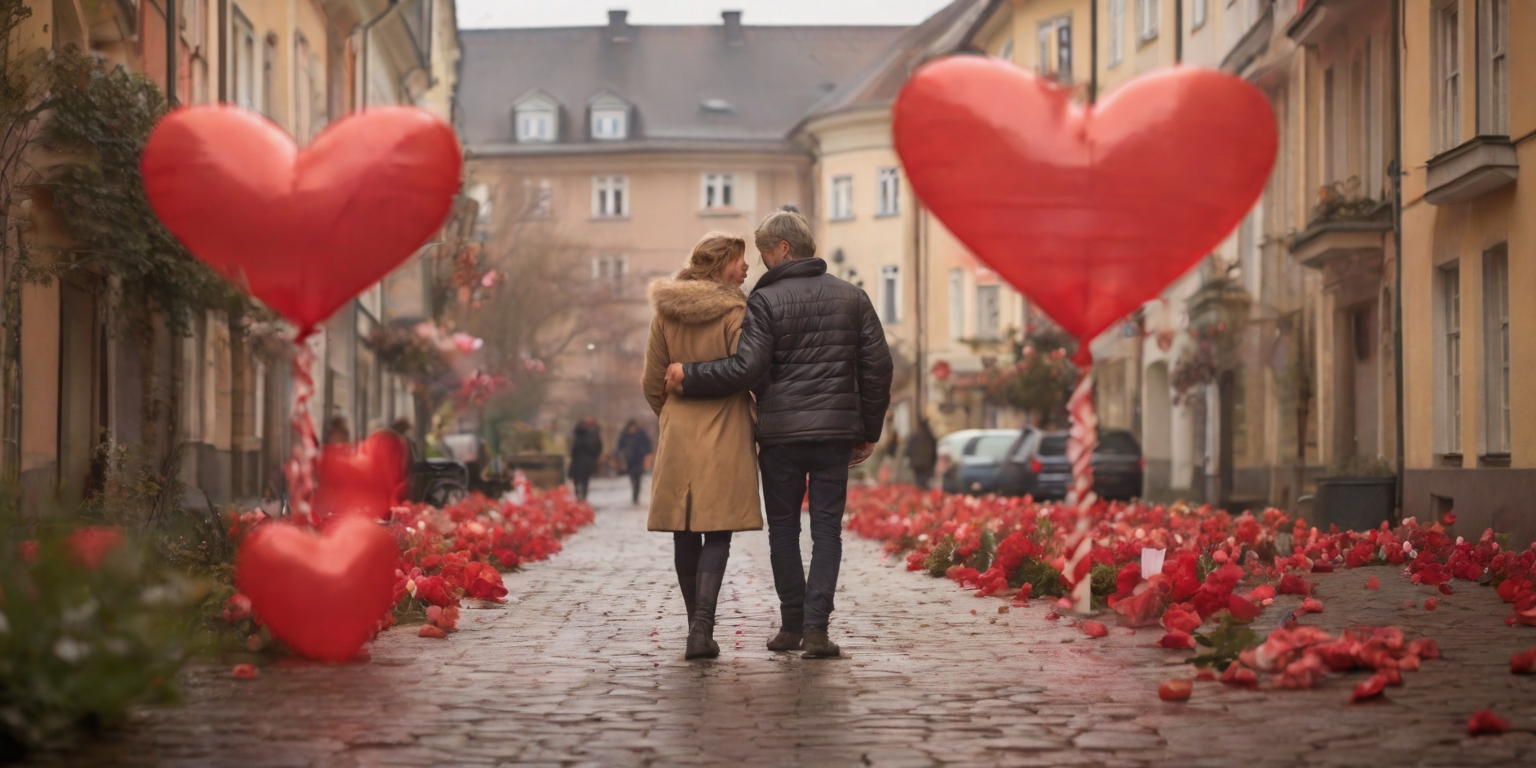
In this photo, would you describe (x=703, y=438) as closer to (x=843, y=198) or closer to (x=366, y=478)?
(x=366, y=478)

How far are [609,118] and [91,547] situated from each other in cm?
7131

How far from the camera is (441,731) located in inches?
237

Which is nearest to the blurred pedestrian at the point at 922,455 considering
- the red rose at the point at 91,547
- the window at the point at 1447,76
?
the window at the point at 1447,76

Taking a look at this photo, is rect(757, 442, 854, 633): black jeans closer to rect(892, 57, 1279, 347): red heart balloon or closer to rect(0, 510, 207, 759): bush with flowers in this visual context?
rect(892, 57, 1279, 347): red heart balloon

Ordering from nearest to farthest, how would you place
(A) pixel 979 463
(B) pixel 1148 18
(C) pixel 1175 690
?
(C) pixel 1175 690, (A) pixel 979 463, (B) pixel 1148 18

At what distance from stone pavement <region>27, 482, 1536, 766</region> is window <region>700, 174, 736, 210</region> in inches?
2559

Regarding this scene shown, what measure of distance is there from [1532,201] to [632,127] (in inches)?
2438

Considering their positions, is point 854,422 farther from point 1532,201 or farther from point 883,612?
point 1532,201

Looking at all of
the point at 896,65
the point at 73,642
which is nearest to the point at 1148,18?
the point at 896,65

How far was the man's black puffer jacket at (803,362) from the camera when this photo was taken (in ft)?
26.4

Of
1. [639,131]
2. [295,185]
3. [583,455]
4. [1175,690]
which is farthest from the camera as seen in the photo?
[639,131]

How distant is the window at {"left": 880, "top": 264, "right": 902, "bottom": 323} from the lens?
198ft

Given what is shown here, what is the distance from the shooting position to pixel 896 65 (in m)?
61.5

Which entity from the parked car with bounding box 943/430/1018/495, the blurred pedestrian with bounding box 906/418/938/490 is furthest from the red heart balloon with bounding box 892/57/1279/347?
the blurred pedestrian with bounding box 906/418/938/490
